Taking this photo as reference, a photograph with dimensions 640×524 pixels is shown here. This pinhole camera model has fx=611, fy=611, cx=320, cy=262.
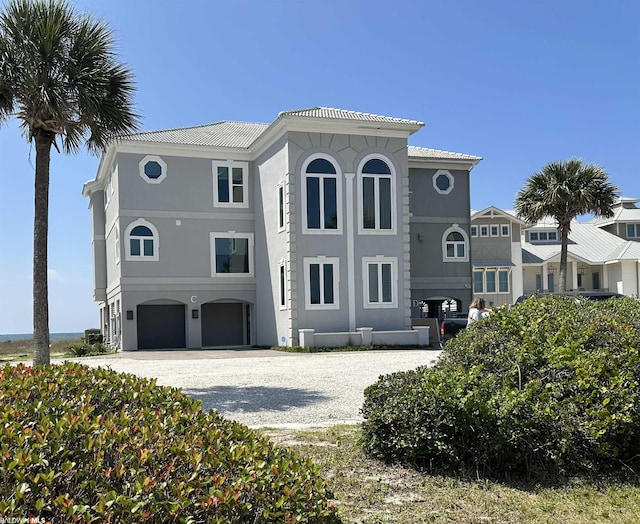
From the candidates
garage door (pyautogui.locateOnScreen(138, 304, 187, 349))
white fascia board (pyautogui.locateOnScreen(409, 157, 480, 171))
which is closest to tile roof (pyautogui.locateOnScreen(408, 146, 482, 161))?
white fascia board (pyautogui.locateOnScreen(409, 157, 480, 171))

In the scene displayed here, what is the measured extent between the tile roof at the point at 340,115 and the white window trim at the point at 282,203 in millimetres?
2610

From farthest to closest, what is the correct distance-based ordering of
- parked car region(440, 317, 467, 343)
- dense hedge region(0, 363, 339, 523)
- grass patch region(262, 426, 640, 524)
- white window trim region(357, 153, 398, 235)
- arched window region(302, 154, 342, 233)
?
1. white window trim region(357, 153, 398, 235)
2. arched window region(302, 154, 342, 233)
3. parked car region(440, 317, 467, 343)
4. grass patch region(262, 426, 640, 524)
5. dense hedge region(0, 363, 339, 523)

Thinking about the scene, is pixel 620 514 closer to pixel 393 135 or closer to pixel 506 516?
pixel 506 516

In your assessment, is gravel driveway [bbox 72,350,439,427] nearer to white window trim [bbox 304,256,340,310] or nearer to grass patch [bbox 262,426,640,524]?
grass patch [bbox 262,426,640,524]

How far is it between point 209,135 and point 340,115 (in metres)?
7.45

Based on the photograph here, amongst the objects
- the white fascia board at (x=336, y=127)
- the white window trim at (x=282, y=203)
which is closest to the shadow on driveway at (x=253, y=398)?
the white window trim at (x=282, y=203)

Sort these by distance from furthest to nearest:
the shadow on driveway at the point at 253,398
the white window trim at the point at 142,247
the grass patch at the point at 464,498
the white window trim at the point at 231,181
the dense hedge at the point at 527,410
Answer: the white window trim at the point at 231,181 → the white window trim at the point at 142,247 → the shadow on driveway at the point at 253,398 → the dense hedge at the point at 527,410 → the grass patch at the point at 464,498

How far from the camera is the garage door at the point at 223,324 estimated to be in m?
27.8

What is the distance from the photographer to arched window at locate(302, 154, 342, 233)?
74.9 feet

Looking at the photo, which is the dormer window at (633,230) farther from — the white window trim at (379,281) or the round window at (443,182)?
the white window trim at (379,281)

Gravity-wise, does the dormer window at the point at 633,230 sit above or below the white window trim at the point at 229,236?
above

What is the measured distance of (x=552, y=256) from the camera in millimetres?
41531

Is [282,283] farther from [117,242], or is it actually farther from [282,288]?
[117,242]

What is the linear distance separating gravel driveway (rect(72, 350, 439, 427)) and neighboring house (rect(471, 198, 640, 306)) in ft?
64.8
